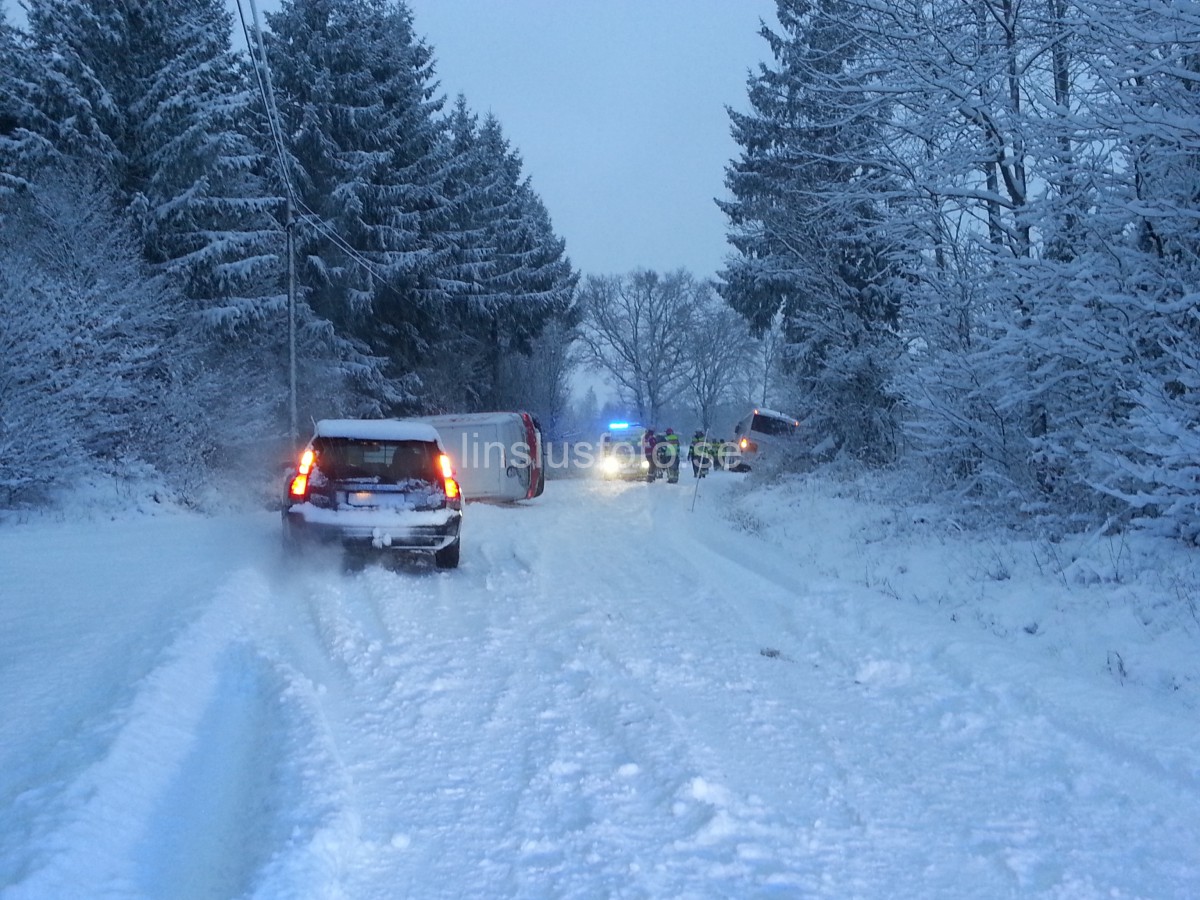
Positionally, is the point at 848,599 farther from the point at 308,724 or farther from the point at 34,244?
the point at 34,244

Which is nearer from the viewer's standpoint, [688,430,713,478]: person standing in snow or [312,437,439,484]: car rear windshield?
[312,437,439,484]: car rear windshield

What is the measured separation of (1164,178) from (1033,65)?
237 centimetres

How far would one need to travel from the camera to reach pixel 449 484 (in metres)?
10.5

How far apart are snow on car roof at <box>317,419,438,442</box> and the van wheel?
1402 millimetres

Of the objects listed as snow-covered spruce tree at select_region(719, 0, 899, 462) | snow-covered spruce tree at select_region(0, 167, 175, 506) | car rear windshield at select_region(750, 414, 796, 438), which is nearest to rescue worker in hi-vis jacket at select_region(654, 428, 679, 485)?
car rear windshield at select_region(750, 414, 796, 438)

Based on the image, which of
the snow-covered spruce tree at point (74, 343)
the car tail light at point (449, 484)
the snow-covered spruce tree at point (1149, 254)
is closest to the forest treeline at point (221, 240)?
the snow-covered spruce tree at point (74, 343)

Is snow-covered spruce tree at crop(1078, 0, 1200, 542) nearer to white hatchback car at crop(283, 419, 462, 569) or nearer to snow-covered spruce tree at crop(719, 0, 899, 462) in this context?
white hatchback car at crop(283, 419, 462, 569)

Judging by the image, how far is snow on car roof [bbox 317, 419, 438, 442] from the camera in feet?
33.5

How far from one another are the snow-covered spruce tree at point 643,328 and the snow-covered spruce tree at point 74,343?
44510 millimetres

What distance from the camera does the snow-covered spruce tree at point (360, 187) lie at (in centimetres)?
2761

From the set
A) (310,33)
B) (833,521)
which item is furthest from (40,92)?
(833,521)

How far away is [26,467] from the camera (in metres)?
13.5

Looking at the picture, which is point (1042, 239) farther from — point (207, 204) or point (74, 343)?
point (207, 204)

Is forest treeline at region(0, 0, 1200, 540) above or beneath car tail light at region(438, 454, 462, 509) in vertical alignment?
above
